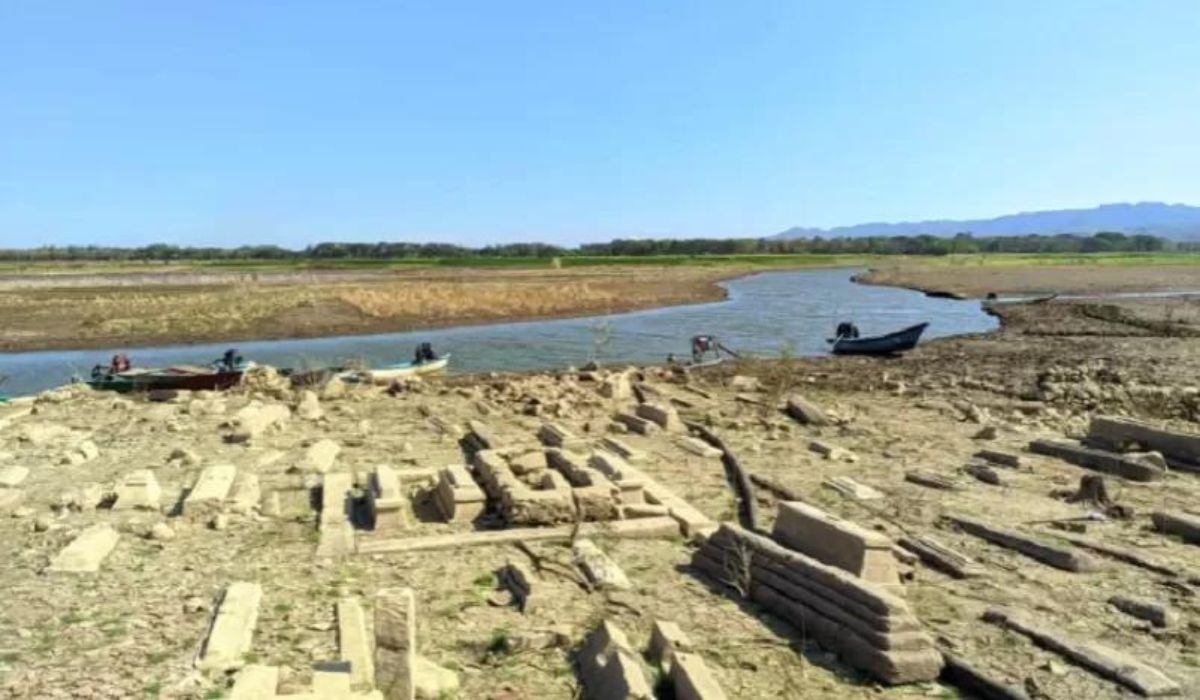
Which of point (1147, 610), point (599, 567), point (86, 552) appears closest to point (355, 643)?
point (599, 567)

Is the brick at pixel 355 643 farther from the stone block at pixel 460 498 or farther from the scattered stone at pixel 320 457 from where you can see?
the scattered stone at pixel 320 457

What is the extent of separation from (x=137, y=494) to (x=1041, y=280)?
66.6 m

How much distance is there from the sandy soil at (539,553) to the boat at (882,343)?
957cm

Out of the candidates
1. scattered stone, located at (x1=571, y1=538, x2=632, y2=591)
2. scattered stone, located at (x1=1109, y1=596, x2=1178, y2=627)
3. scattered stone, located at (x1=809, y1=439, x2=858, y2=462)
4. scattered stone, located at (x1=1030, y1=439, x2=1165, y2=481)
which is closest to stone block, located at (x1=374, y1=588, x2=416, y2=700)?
scattered stone, located at (x1=571, y1=538, x2=632, y2=591)

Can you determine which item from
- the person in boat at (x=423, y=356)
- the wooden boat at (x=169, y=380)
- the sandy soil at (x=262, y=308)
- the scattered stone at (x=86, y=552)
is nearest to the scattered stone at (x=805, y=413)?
the scattered stone at (x=86, y=552)

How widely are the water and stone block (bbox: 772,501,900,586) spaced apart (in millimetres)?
10799

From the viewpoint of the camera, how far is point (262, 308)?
40.9 m

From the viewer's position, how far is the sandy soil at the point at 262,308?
34.2 m

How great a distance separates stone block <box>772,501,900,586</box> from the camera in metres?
5.82

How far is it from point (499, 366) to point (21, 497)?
1733cm

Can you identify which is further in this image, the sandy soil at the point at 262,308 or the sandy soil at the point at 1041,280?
the sandy soil at the point at 1041,280

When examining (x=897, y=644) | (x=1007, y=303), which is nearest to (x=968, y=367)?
(x=897, y=644)

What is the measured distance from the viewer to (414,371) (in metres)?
20.7

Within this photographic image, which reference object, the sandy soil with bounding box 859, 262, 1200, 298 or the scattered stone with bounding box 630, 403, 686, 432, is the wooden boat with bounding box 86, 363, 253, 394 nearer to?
the scattered stone with bounding box 630, 403, 686, 432
